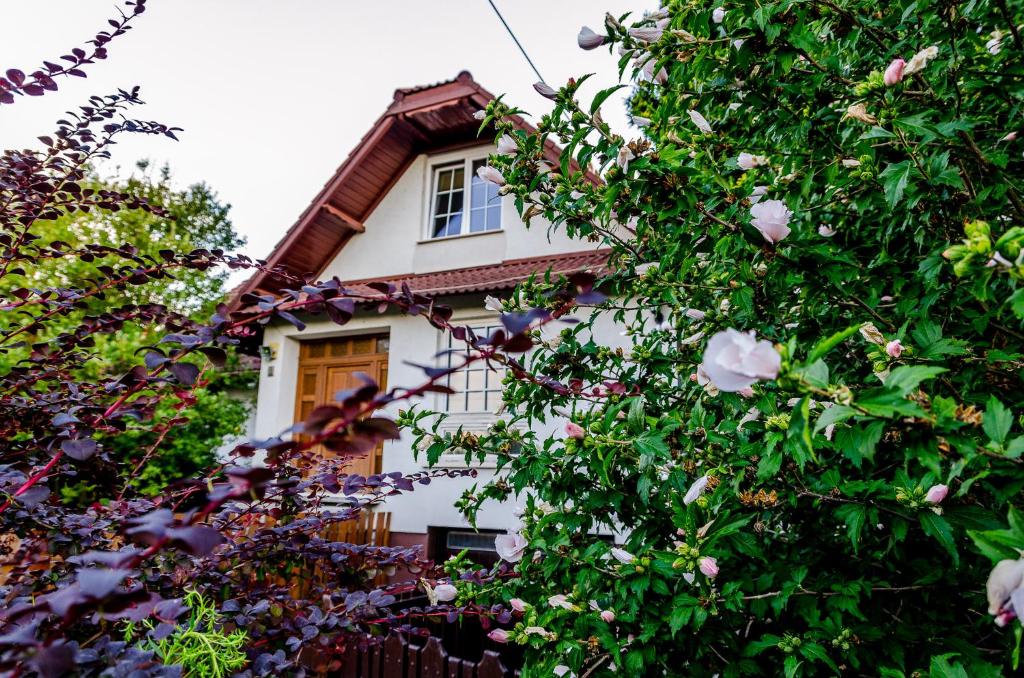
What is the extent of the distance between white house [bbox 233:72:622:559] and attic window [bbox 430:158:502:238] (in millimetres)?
18

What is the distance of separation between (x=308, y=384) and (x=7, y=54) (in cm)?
626

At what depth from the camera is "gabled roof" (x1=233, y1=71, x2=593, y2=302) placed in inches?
305

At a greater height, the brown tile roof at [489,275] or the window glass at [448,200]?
the window glass at [448,200]

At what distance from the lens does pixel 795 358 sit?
3.84 ft

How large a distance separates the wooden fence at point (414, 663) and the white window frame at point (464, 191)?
5.99 meters

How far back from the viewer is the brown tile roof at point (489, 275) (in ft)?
21.8

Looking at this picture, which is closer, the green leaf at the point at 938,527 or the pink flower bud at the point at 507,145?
the green leaf at the point at 938,527

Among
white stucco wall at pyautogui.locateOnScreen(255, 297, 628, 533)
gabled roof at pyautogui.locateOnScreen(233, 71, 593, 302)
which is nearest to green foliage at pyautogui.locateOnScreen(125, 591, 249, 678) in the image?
white stucco wall at pyautogui.locateOnScreen(255, 297, 628, 533)

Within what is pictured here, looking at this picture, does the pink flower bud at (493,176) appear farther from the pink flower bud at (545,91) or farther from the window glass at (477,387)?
the window glass at (477,387)

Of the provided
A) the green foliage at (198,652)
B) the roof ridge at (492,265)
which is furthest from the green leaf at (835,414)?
the roof ridge at (492,265)

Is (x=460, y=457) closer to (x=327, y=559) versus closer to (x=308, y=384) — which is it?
(x=308, y=384)

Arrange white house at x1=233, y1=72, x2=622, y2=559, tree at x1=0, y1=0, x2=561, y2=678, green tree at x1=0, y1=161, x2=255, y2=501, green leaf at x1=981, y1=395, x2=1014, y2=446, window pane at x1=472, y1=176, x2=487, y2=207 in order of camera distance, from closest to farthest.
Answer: tree at x1=0, y1=0, x2=561, y2=678, green leaf at x1=981, y1=395, x2=1014, y2=446, green tree at x1=0, y1=161, x2=255, y2=501, white house at x1=233, y1=72, x2=622, y2=559, window pane at x1=472, y1=176, x2=487, y2=207

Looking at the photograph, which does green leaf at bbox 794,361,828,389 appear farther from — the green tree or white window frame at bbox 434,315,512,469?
white window frame at bbox 434,315,512,469

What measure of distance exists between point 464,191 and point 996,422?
7987 mm
